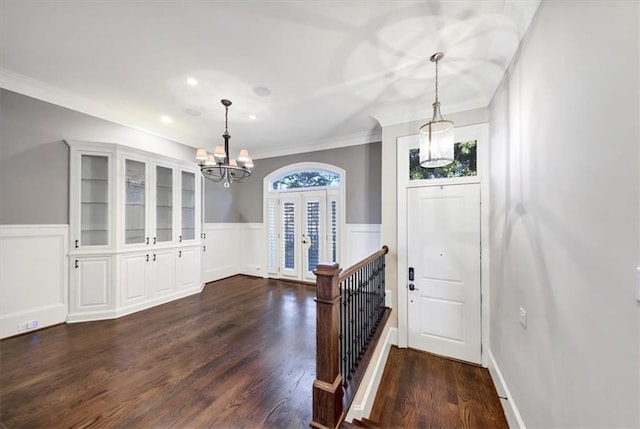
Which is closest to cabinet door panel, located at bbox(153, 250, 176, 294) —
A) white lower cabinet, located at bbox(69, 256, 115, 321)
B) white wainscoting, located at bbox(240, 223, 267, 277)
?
white lower cabinet, located at bbox(69, 256, 115, 321)

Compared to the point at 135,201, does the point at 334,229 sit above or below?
below

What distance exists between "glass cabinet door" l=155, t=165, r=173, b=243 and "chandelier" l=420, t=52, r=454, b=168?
418 centimetres

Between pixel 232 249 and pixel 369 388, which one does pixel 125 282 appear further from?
pixel 369 388

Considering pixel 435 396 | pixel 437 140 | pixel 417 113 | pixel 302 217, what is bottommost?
pixel 435 396

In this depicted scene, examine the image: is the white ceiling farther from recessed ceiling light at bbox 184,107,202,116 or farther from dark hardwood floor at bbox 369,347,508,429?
dark hardwood floor at bbox 369,347,508,429

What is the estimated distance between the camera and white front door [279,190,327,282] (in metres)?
5.11

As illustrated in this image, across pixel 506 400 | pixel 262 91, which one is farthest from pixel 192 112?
pixel 506 400

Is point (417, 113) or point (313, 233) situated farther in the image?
point (313, 233)

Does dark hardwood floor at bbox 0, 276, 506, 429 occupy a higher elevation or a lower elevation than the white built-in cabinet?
lower

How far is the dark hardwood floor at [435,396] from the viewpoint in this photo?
6.41 feet

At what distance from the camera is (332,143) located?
4.79m

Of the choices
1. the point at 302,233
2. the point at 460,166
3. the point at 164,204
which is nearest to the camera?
the point at 460,166

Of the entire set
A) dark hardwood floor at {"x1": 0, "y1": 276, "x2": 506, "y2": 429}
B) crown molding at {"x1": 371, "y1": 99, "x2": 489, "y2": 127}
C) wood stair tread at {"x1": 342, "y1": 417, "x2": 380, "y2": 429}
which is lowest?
wood stair tread at {"x1": 342, "y1": 417, "x2": 380, "y2": 429}

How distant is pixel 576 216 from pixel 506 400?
1833 mm
